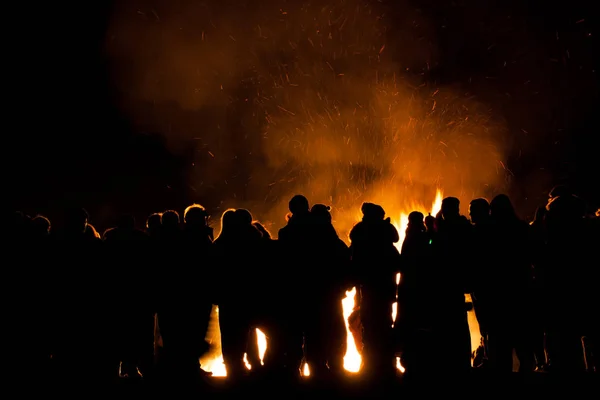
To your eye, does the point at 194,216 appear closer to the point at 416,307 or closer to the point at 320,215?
the point at 320,215

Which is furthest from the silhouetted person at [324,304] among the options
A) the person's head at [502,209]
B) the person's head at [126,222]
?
the person's head at [126,222]

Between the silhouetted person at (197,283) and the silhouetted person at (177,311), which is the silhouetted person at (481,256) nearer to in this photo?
the silhouetted person at (197,283)

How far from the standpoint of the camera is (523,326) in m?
5.33

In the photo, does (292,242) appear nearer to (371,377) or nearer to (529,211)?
(371,377)

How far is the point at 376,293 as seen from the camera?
5555mm

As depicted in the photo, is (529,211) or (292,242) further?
(529,211)

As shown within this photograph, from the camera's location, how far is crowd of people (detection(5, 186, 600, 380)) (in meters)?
5.38

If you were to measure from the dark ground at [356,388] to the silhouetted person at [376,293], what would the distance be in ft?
1.27

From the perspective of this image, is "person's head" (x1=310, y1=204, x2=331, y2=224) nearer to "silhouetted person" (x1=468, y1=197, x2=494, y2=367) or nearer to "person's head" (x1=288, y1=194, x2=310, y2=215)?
"person's head" (x1=288, y1=194, x2=310, y2=215)

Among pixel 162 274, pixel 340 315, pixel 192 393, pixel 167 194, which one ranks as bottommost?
pixel 192 393

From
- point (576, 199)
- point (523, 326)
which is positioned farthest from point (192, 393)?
point (576, 199)

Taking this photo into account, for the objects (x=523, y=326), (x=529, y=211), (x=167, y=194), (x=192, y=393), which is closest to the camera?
(x=192, y=393)

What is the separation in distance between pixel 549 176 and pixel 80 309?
50.8 ft

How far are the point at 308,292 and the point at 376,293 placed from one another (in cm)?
71
